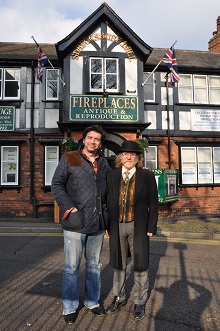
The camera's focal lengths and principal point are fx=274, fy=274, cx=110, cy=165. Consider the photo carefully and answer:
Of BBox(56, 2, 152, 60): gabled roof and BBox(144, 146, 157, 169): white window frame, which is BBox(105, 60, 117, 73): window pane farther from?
BBox(144, 146, 157, 169): white window frame

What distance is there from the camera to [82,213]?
119 inches

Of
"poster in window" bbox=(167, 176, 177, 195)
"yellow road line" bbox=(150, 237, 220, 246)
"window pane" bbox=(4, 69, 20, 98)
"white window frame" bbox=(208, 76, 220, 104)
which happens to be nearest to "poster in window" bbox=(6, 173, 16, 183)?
"window pane" bbox=(4, 69, 20, 98)

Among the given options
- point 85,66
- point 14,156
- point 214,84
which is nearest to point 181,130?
point 214,84

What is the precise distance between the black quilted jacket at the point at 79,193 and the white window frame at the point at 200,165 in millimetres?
9417

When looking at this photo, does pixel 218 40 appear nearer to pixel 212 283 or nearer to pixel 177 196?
pixel 177 196

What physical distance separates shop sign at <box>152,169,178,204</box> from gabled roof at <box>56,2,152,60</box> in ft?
16.0

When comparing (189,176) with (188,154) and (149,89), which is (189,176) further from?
(149,89)

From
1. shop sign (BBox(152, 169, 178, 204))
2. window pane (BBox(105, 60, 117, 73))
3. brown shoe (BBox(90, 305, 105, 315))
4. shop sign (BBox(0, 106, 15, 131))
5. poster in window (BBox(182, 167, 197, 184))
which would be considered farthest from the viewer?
poster in window (BBox(182, 167, 197, 184))

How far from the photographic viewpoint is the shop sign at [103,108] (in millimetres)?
10641

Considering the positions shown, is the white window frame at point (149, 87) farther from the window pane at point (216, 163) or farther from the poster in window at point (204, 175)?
the poster in window at point (204, 175)

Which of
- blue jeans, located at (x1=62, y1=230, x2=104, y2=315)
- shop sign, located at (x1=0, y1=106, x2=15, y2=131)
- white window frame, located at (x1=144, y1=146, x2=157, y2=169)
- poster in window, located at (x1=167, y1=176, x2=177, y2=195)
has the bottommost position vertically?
blue jeans, located at (x1=62, y1=230, x2=104, y2=315)

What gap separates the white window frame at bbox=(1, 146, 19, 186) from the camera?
37.5ft

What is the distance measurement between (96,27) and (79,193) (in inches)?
397

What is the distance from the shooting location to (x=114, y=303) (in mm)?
3221
